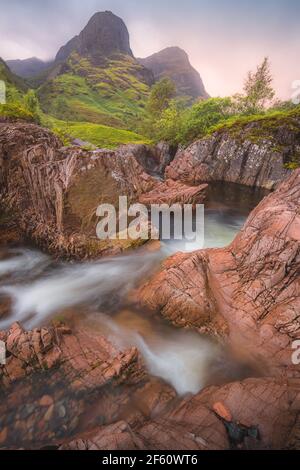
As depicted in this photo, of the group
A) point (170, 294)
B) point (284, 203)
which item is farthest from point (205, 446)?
point (284, 203)

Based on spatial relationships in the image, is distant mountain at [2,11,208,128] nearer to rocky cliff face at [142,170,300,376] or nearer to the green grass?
the green grass

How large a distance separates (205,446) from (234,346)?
2.98 meters

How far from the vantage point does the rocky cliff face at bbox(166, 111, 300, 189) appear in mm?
33781

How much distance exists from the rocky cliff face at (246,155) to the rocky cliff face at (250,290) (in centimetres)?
2738

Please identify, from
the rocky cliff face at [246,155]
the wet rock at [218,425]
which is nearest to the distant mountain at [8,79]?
the rocky cliff face at [246,155]

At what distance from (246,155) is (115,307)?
108ft

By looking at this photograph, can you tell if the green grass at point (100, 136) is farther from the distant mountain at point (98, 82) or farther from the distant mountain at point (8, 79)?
the distant mountain at point (98, 82)

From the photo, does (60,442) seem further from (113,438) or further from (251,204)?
(251,204)

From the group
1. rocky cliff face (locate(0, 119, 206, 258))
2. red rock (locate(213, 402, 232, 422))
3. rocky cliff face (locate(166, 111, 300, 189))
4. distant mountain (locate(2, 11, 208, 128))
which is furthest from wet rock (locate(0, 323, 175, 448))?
distant mountain (locate(2, 11, 208, 128))

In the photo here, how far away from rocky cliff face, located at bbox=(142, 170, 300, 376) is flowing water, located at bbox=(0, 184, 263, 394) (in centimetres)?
61

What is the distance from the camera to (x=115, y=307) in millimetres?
8734

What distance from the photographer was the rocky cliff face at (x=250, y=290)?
7.16 metres

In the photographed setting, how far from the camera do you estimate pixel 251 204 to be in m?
25.9

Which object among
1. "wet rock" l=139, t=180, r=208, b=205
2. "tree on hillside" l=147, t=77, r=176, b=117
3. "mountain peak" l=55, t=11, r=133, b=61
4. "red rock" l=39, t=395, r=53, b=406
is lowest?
"red rock" l=39, t=395, r=53, b=406
